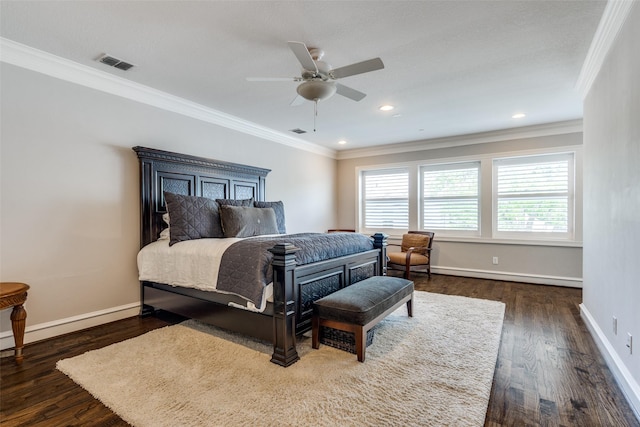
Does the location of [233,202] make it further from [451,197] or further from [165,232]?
[451,197]

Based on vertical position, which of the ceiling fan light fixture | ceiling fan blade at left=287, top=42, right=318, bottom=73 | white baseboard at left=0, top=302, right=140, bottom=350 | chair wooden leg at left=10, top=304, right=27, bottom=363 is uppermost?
ceiling fan blade at left=287, top=42, right=318, bottom=73

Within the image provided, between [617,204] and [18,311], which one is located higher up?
[617,204]

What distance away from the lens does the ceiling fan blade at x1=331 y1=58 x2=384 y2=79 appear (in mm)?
2245

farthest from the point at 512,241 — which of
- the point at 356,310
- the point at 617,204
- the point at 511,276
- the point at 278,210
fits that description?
the point at 356,310

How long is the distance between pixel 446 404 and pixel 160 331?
8.51ft

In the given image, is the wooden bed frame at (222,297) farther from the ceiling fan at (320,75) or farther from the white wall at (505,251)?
the white wall at (505,251)

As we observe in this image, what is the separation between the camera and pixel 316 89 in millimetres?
2600

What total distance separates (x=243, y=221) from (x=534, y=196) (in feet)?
15.4

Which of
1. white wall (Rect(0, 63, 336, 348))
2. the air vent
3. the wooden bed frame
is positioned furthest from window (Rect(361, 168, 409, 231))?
the air vent

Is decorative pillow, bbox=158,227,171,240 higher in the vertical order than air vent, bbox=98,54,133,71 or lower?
lower

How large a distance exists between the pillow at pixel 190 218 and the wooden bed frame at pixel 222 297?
372 millimetres

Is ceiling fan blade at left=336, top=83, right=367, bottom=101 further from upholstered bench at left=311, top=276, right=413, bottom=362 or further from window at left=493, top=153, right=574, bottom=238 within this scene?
window at left=493, top=153, right=574, bottom=238

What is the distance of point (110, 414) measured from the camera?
5.90 ft

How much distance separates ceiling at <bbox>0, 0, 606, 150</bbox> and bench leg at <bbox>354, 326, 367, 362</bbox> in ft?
7.54
